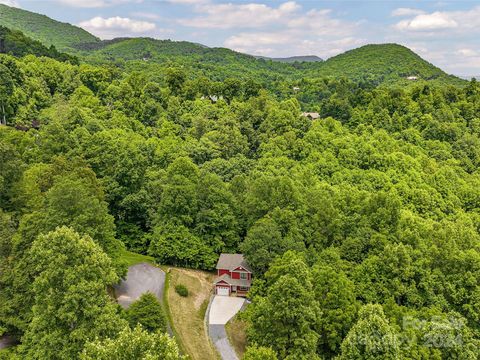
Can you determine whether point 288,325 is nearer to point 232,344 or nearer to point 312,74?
point 232,344

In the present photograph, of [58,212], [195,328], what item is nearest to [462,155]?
[195,328]

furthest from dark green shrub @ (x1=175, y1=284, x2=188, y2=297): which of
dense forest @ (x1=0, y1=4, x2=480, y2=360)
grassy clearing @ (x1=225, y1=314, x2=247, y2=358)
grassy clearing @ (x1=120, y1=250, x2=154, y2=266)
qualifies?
grassy clearing @ (x1=120, y1=250, x2=154, y2=266)

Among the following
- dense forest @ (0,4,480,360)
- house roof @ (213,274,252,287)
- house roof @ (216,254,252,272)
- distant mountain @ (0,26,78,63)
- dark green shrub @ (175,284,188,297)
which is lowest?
dark green shrub @ (175,284,188,297)

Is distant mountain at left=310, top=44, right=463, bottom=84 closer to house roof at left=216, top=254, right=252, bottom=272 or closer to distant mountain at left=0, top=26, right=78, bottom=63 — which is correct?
distant mountain at left=0, top=26, right=78, bottom=63

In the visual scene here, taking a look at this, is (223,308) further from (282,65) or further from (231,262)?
(282,65)

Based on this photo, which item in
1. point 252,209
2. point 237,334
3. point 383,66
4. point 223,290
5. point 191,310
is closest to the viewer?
point 237,334

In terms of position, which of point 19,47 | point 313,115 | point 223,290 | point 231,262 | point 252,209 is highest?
point 19,47

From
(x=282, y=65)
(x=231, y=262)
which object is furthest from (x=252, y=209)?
(x=282, y=65)
